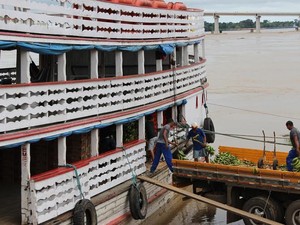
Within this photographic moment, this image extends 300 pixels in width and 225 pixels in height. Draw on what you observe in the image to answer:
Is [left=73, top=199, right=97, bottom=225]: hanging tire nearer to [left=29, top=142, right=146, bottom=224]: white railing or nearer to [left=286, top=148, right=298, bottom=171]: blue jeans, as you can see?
[left=29, top=142, right=146, bottom=224]: white railing

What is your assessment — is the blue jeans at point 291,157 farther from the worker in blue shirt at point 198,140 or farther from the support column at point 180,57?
the support column at point 180,57

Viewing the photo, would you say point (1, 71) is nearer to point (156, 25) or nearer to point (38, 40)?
point (156, 25)

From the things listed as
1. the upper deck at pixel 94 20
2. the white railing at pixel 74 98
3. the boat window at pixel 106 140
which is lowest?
the boat window at pixel 106 140

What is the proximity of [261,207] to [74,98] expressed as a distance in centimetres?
469

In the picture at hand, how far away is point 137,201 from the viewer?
12062 mm

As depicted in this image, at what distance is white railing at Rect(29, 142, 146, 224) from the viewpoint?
9.28 metres

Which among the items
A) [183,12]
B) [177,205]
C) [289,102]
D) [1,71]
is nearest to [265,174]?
[177,205]

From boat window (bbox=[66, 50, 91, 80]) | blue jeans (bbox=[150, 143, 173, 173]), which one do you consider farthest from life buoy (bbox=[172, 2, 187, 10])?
Answer: blue jeans (bbox=[150, 143, 173, 173])

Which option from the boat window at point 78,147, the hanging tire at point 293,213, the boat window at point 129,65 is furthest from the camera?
the boat window at point 129,65

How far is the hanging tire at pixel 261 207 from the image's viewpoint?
37.1 ft

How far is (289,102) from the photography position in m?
36.7

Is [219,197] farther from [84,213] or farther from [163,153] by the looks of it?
[84,213]

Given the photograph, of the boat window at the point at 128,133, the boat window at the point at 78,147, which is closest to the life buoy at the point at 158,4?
the boat window at the point at 128,133

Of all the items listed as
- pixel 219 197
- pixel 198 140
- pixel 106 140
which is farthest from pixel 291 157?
pixel 106 140
